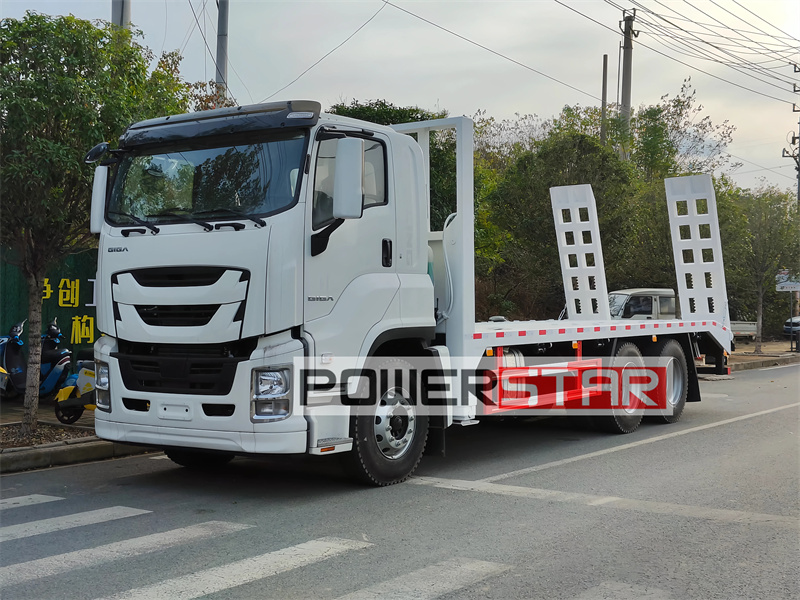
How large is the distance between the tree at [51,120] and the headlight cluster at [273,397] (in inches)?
136

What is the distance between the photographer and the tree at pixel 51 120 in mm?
8398

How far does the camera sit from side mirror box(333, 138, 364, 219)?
259 inches

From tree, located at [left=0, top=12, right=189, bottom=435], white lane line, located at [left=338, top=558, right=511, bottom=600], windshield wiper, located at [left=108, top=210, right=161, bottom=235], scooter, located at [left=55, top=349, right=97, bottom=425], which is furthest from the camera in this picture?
scooter, located at [left=55, top=349, right=97, bottom=425]

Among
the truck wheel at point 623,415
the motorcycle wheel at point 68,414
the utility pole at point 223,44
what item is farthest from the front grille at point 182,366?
the utility pole at point 223,44

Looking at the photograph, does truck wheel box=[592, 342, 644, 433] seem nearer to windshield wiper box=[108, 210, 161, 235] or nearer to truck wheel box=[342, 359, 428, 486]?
truck wheel box=[342, 359, 428, 486]

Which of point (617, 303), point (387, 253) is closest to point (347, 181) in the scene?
point (387, 253)

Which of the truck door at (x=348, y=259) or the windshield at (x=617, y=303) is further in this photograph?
the windshield at (x=617, y=303)

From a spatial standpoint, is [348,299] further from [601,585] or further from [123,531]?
[601,585]

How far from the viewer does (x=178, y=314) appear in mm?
6797

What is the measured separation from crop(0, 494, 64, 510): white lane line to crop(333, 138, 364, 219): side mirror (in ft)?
10.4

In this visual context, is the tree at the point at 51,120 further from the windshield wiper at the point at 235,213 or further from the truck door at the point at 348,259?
the truck door at the point at 348,259

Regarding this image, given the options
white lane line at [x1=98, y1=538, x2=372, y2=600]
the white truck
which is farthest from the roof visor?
white lane line at [x1=98, y1=538, x2=372, y2=600]

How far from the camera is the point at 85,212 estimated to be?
9188 millimetres

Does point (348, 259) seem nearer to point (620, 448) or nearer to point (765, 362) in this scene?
point (620, 448)
